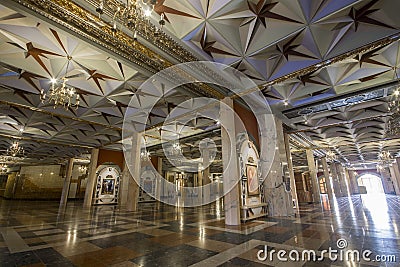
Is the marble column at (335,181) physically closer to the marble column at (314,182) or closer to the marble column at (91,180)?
the marble column at (314,182)

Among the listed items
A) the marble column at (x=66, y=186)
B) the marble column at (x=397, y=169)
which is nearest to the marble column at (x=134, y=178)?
the marble column at (x=66, y=186)

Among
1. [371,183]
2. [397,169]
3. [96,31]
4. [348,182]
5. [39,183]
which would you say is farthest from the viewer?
[371,183]

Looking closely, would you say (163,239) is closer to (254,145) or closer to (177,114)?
(254,145)

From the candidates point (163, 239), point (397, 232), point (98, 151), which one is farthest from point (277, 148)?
point (98, 151)

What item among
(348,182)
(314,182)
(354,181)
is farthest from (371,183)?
(314,182)

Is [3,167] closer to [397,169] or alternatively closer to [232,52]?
[232,52]

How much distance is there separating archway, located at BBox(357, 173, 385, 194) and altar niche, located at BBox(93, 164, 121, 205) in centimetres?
3526

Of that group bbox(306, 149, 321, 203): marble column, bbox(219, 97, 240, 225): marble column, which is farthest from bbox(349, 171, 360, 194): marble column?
bbox(219, 97, 240, 225): marble column

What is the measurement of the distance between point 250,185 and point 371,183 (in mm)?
37153

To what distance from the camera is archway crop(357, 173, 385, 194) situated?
28.9 meters

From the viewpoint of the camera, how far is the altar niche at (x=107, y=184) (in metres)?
12.2

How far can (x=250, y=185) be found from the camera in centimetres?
570

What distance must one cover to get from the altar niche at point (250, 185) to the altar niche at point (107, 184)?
1030 cm

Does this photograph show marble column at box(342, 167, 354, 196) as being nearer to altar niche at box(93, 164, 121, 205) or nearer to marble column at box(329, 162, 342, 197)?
marble column at box(329, 162, 342, 197)
